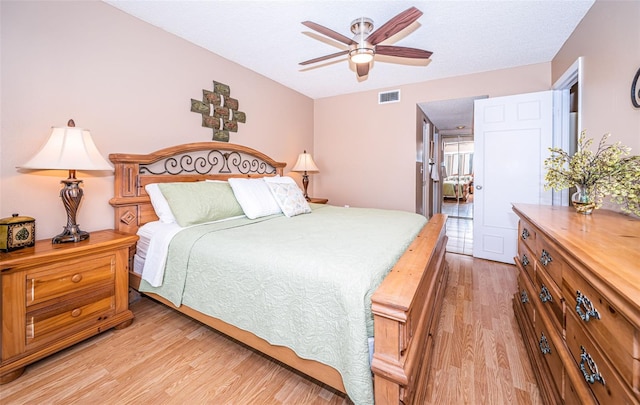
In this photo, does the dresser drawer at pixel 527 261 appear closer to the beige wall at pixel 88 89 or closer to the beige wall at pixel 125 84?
the beige wall at pixel 125 84

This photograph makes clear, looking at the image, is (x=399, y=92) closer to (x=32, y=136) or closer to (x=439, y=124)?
(x=439, y=124)

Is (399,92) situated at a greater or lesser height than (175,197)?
greater

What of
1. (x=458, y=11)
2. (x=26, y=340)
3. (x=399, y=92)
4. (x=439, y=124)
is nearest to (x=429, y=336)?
(x=26, y=340)

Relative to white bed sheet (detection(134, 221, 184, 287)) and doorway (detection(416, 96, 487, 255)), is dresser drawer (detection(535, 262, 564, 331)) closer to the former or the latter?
white bed sheet (detection(134, 221, 184, 287))

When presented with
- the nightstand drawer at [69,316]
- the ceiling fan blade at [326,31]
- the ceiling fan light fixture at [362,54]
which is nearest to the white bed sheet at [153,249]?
the nightstand drawer at [69,316]

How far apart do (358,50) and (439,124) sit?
4.69 m

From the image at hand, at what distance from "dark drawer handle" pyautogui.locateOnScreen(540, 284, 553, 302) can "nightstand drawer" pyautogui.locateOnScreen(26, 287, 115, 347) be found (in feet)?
8.64

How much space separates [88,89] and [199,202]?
1197 mm

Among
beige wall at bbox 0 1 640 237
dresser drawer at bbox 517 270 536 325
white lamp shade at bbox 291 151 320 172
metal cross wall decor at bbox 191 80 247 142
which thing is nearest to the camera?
dresser drawer at bbox 517 270 536 325

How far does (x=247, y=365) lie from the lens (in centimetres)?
160

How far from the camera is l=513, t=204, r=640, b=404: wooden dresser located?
66 centimetres

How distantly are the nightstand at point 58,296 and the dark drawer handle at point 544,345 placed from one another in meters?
2.58

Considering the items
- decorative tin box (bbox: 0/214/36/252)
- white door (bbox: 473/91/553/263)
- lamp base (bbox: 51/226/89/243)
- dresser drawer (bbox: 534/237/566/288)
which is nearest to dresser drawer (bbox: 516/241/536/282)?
dresser drawer (bbox: 534/237/566/288)

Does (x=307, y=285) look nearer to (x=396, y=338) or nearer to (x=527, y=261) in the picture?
(x=396, y=338)
